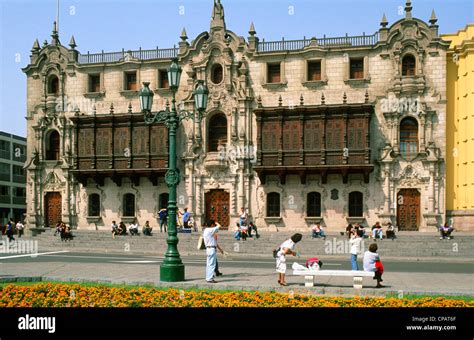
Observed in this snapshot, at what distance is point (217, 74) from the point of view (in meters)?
41.6

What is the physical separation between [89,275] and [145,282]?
9.34ft

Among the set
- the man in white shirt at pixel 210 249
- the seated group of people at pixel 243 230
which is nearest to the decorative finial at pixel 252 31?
the seated group of people at pixel 243 230

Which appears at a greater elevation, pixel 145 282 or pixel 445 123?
pixel 445 123

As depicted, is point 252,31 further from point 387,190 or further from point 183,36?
point 387,190

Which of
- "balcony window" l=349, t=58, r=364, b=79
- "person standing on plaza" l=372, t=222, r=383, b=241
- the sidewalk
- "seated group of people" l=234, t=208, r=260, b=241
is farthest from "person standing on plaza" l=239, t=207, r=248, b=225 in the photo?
the sidewalk

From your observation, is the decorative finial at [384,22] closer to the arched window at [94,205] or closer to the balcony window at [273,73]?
the balcony window at [273,73]

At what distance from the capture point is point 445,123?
37375 millimetres

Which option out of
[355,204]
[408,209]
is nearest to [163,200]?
[355,204]

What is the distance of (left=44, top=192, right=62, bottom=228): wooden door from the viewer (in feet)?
145

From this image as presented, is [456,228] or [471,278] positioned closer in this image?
[471,278]

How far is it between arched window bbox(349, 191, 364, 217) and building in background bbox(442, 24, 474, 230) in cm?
572

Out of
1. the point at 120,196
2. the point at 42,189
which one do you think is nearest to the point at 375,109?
the point at 120,196

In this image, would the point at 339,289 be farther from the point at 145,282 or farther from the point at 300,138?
the point at 300,138
